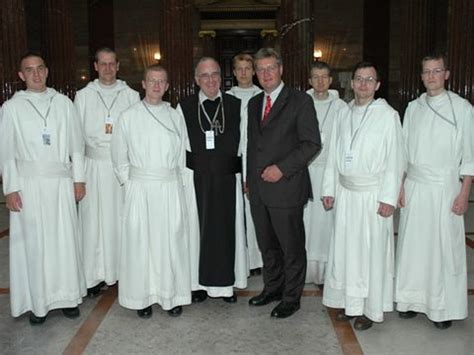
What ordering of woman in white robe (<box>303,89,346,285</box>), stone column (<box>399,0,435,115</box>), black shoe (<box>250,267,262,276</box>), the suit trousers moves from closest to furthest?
the suit trousers
woman in white robe (<box>303,89,346,285</box>)
black shoe (<box>250,267,262,276</box>)
stone column (<box>399,0,435,115</box>)

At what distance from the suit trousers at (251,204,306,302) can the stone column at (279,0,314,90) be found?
265 inches

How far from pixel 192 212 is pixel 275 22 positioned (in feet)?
50.7

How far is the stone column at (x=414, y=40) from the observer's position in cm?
1454

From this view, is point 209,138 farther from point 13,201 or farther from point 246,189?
point 13,201

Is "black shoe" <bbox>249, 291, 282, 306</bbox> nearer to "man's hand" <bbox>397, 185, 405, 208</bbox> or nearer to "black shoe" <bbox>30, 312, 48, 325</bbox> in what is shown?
"man's hand" <bbox>397, 185, 405, 208</bbox>

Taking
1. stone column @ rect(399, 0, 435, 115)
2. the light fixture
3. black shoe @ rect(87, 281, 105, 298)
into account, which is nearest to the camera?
black shoe @ rect(87, 281, 105, 298)

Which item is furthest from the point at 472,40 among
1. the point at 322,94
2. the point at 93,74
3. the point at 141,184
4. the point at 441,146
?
the point at 93,74

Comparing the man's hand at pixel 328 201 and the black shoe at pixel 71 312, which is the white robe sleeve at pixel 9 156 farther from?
the man's hand at pixel 328 201

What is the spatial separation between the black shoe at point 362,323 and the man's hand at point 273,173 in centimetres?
131

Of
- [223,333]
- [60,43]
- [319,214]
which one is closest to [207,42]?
[60,43]

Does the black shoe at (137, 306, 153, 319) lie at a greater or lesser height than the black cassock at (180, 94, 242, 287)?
lesser

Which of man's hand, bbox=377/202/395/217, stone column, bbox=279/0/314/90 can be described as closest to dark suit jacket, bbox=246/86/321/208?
man's hand, bbox=377/202/395/217

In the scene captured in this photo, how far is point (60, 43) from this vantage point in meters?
13.4

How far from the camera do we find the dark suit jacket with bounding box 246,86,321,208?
15.1 ft
